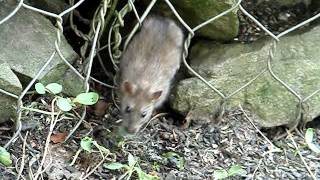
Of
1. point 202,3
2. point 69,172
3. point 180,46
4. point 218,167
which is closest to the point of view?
point 69,172

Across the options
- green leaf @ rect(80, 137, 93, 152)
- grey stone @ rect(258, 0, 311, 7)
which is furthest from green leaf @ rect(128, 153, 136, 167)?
grey stone @ rect(258, 0, 311, 7)

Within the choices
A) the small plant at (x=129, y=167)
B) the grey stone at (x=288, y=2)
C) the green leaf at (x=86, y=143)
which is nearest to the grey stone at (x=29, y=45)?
the green leaf at (x=86, y=143)

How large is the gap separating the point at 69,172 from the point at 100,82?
36 centimetres

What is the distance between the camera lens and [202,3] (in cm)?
221

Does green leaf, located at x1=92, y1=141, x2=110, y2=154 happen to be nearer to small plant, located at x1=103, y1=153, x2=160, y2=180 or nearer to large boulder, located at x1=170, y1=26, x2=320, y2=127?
small plant, located at x1=103, y1=153, x2=160, y2=180

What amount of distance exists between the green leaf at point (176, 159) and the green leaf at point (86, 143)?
0.83 feet

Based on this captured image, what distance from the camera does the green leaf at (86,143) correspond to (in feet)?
6.23

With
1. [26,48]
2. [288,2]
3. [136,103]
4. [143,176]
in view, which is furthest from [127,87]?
[288,2]

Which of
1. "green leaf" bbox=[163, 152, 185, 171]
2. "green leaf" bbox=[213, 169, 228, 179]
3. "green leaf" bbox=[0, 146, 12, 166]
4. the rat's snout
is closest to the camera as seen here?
"green leaf" bbox=[0, 146, 12, 166]

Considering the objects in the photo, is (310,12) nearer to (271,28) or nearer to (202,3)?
(271,28)

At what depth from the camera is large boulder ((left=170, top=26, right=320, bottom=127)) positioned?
88.0 inches

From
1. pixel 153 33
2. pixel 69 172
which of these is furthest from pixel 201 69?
pixel 69 172

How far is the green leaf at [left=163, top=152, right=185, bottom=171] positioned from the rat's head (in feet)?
0.67

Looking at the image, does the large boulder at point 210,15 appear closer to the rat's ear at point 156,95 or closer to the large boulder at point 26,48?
the rat's ear at point 156,95
